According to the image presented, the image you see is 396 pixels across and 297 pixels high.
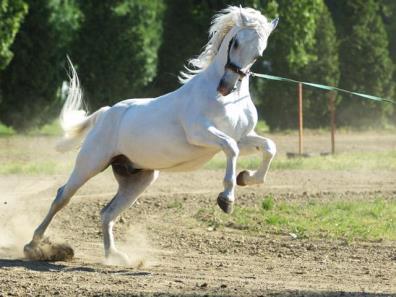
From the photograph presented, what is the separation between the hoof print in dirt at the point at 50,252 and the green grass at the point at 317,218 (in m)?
2.64

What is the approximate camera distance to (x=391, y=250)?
10609 millimetres

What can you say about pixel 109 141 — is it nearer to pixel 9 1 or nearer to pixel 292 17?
pixel 9 1

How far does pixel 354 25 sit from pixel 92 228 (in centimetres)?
2344

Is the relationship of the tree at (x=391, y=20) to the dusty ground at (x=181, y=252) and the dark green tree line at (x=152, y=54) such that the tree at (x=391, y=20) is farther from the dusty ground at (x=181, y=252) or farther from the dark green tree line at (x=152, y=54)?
the dusty ground at (x=181, y=252)

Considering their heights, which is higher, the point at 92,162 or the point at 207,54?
the point at 207,54

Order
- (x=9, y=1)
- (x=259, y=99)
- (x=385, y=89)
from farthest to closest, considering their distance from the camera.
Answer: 1. (x=385, y=89)
2. (x=259, y=99)
3. (x=9, y=1)

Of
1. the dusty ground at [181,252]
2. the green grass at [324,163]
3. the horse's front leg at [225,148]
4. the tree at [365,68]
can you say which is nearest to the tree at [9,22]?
the green grass at [324,163]

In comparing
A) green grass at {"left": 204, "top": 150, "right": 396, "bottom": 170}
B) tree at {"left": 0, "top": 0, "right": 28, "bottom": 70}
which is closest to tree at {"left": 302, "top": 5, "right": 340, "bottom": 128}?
tree at {"left": 0, "top": 0, "right": 28, "bottom": 70}

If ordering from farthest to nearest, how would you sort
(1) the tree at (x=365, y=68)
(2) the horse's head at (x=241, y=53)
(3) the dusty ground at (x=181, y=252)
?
(1) the tree at (x=365, y=68) < (2) the horse's head at (x=241, y=53) < (3) the dusty ground at (x=181, y=252)

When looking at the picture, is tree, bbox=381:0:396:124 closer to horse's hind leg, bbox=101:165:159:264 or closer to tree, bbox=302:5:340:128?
tree, bbox=302:5:340:128

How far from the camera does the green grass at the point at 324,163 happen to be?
754 inches

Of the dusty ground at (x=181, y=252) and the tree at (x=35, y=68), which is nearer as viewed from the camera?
the dusty ground at (x=181, y=252)

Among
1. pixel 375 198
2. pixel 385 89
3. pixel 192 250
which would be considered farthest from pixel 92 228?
pixel 385 89

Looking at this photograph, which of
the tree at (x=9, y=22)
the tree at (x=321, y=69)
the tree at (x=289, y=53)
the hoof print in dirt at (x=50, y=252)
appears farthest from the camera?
the tree at (x=321, y=69)
